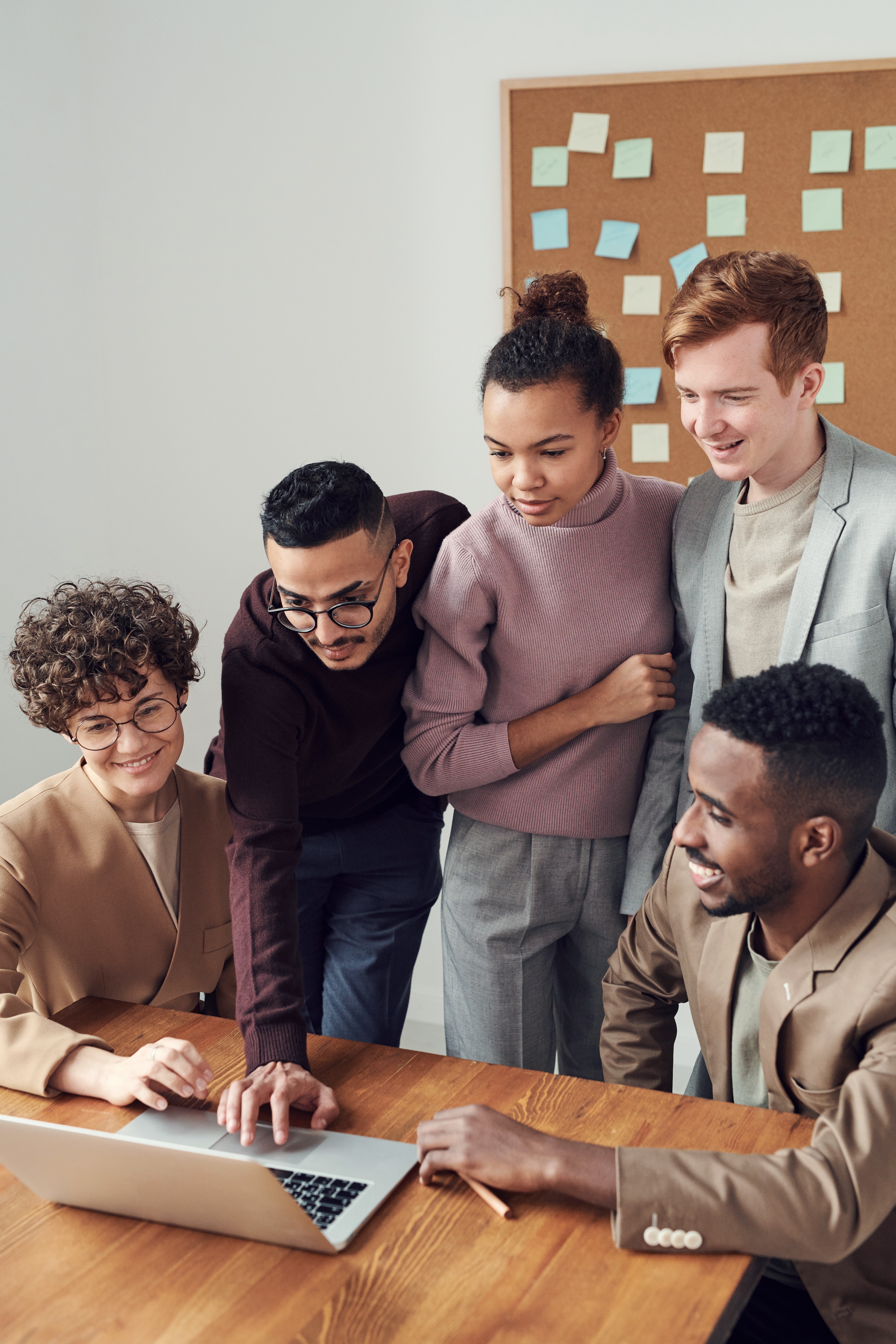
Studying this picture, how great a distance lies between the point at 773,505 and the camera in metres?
1.60

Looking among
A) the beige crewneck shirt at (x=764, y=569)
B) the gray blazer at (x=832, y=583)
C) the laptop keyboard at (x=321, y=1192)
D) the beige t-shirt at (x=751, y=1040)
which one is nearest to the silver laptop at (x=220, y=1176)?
the laptop keyboard at (x=321, y=1192)

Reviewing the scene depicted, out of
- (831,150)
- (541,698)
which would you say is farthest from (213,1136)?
(831,150)

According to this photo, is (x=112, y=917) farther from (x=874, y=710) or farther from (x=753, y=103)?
(x=753, y=103)

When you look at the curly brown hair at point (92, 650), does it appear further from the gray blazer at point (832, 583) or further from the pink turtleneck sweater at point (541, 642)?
the gray blazer at point (832, 583)

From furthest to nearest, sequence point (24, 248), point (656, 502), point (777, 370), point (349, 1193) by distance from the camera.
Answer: point (24, 248), point (656, 502), point (777, 370), point (349, 1193)

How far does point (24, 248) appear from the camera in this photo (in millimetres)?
2777

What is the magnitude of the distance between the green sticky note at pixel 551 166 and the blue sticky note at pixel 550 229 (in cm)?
6

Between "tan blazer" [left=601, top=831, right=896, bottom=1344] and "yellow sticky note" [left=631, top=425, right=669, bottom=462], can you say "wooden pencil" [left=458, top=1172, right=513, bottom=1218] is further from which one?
"yellow sticky note" [left=631, top=425, right=669, bottom=462]

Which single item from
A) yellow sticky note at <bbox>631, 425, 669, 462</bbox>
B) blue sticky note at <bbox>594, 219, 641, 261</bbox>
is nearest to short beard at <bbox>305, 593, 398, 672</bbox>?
yellow sticky note at <bbox>631, 425, 669, 462</bbox>

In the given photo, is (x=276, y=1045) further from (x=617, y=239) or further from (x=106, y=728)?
(x=617, y=239)

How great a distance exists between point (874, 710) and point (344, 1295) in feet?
2.58

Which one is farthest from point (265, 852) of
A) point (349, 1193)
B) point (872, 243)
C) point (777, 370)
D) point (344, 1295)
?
point (872, 243)

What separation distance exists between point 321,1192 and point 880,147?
2.33 meters

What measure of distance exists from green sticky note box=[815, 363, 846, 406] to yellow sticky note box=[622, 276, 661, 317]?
40 centimetres
